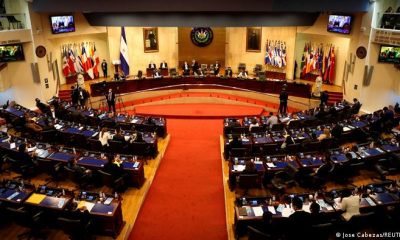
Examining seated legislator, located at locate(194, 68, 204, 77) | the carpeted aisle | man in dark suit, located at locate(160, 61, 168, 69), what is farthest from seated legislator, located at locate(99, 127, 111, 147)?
man in dark suit, located at locate(160, 61, 168, 69)

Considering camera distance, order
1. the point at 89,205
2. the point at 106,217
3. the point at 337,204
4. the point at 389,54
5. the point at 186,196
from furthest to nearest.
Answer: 1. the point at 389,54
2. the point at 186,196
3. the point at 89,205
4. the point at 337,204
5. the point at 106,217

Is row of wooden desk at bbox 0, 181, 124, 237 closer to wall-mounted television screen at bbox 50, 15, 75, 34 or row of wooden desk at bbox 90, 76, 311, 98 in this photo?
row of wooden desk at bbox 90, 76, 311, 98

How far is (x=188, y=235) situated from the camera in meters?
8.48

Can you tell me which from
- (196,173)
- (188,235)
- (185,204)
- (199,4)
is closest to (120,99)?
(199,4)

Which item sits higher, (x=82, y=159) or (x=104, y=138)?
(x=104, y=138)

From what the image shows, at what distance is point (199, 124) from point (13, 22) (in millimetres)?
10659

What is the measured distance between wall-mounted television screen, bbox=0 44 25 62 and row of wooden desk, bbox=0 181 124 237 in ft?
35.8

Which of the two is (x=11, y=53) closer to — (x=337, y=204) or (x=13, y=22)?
(x=13, y=22)

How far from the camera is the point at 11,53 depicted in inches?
683

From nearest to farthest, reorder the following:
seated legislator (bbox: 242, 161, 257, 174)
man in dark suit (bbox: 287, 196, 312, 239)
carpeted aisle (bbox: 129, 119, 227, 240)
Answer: man in dark suit (bbox: 287, 196, 312, 239) → carpeted aisle (bbox: 129, 119, 227, 240) → seated legislator (bbox: 242, 161, 257, 174)

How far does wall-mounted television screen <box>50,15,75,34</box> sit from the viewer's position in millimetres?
18516

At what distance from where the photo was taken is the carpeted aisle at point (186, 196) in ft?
28.5

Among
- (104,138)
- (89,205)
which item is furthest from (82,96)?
(89,205)

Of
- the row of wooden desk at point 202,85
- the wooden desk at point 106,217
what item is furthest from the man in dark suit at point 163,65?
the wooden desk at point 106,217
